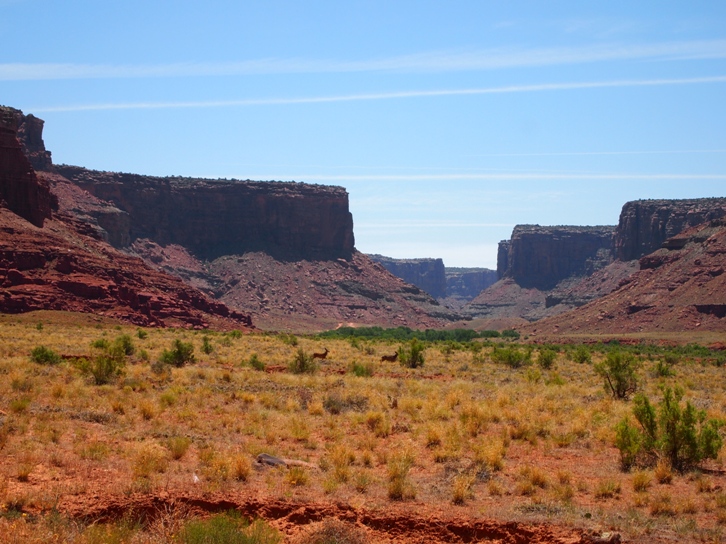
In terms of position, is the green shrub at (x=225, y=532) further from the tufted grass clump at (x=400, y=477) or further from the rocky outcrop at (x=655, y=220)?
the rocky outcrop at (x=655, y=220)

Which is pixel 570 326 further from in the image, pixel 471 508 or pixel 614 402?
pixel 471 508

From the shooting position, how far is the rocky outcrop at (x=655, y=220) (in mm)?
136875

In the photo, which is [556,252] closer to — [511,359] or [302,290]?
[302,290]

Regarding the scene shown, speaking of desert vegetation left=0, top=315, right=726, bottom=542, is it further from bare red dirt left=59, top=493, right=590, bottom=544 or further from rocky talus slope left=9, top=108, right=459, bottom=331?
rocky talus slope left=9, top=108, right=459, bottom=331

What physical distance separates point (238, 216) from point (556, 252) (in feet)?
301

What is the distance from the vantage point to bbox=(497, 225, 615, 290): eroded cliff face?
7510 inches

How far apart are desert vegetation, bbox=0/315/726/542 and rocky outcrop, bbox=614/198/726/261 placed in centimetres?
12131

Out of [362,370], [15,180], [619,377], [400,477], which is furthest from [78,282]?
[400,477]

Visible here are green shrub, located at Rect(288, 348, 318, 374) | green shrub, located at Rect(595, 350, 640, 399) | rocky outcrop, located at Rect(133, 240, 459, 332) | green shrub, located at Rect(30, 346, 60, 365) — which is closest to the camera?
green shrub, located at Rect(595, 350, 640, 399)

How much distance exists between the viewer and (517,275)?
19612 centimetres

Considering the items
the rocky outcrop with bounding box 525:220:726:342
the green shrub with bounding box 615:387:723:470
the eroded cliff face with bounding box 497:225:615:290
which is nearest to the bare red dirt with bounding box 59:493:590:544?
the green shrub with bounding box 615:387:723:470

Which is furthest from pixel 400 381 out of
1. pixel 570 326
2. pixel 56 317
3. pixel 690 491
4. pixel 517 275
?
pixel 517 275

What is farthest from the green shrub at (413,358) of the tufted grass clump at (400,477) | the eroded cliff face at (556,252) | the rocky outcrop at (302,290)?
the eroded cliff face at (556,252)

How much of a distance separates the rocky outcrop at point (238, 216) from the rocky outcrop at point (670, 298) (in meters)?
43.2
